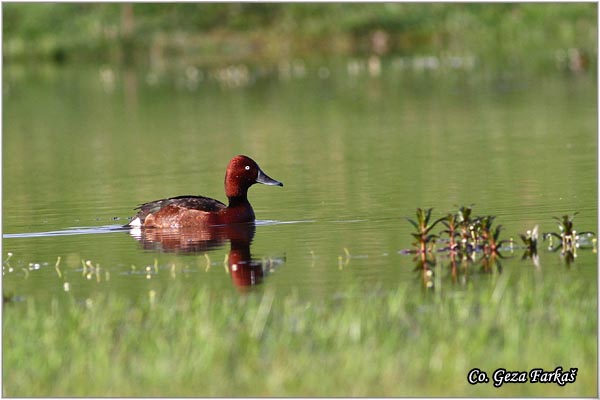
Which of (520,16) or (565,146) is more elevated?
(520,16)

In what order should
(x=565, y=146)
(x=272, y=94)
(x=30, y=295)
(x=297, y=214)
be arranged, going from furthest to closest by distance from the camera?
(x=272, y=94) → (x=565, y=146) → (x=297, y=214) → (x=30, y=295)

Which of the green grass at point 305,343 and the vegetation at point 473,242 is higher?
the vegetation at point 473,242

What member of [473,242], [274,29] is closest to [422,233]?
[473,242]

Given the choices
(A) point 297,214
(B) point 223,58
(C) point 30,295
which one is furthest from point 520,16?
(C) point 30,295

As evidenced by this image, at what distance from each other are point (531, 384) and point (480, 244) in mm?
4006

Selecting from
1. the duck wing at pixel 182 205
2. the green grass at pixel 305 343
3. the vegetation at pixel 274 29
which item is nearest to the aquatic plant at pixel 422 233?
the green grass at pixel 305 343

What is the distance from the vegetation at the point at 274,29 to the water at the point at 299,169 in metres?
12.0

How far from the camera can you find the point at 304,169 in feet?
58.4

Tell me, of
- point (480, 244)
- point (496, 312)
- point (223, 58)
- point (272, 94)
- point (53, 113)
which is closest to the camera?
point (496, 312)

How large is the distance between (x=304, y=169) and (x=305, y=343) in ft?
34.2

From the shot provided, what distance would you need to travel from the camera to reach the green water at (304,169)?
33.2ft

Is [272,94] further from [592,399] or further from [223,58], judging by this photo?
[592,399]

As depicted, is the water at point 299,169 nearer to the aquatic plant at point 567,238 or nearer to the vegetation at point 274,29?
the aquatic plant at point 567,238

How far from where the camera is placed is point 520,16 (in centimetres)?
4872
